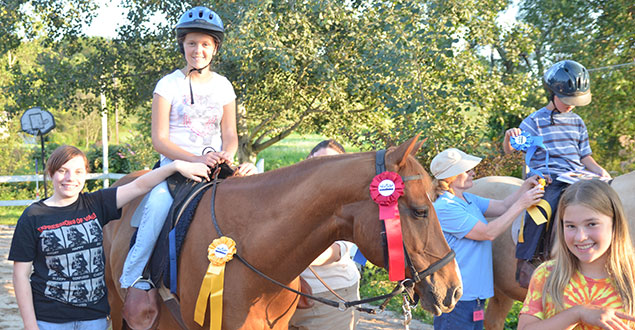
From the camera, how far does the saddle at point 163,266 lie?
119 inches

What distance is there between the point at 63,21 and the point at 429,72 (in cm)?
784

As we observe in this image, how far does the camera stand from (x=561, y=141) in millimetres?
4348

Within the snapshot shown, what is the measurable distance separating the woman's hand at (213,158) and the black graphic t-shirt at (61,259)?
720 millimetres

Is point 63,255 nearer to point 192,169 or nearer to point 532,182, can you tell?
point 192,169

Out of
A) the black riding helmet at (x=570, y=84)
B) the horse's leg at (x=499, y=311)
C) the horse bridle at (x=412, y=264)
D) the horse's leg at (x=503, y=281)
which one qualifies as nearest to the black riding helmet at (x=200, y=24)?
the horse bridle at (x=412, y=264)

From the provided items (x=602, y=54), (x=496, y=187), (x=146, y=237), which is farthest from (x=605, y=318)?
(x=602, y=54)

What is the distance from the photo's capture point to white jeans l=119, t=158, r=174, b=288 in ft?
10.2

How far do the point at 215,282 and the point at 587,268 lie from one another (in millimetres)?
1717

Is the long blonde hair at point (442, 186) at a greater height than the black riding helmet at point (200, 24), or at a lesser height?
lesser

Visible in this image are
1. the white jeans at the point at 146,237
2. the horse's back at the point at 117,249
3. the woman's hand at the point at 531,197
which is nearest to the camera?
the white jeans at the point at 146,237

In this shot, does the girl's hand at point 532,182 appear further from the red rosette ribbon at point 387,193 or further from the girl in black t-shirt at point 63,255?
the girl in black t-shirt at point 63,255

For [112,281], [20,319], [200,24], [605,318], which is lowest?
[20,319]

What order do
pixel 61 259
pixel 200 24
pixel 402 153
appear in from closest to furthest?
pixel 402 153, pixel 61 259, pixel 200 24

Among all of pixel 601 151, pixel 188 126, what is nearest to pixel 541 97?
pixel 601 151
